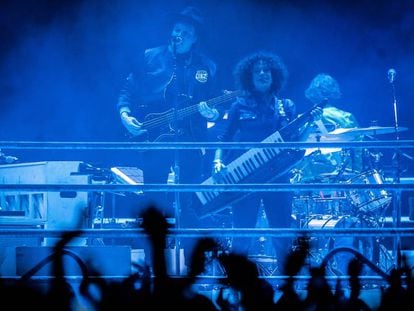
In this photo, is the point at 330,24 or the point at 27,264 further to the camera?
the point at 330,24

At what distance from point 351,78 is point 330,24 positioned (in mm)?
843

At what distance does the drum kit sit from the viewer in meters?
6.40

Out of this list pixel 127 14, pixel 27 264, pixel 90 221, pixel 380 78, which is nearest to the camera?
pixel 27 264

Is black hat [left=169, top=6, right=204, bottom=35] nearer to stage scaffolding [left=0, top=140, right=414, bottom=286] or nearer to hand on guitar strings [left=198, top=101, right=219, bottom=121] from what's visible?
hand on guitar strings [left=198, top=101, right=219, bottom=121]

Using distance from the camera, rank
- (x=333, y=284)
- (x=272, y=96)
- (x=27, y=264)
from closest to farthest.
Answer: (x=333, y=284) → (x=27, y=264) → (x=272, y=96)

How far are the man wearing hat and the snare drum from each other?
74.8 inches

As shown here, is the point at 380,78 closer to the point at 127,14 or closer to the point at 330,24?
the point at 330,24

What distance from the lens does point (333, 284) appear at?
10.1 ft

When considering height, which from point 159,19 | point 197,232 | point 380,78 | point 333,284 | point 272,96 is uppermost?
point 159,19

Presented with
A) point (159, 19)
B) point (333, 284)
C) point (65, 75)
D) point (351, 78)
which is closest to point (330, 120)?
point (351, 78)

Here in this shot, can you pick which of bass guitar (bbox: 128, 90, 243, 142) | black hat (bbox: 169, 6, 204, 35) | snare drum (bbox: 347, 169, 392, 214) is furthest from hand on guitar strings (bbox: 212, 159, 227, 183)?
snare drum (bbox: 347, 169, 392, 214)

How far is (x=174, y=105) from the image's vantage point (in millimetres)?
5402

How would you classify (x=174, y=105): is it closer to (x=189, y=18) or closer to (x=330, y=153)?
(x=189, y=18)

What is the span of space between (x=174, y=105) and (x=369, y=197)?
2.55 m
